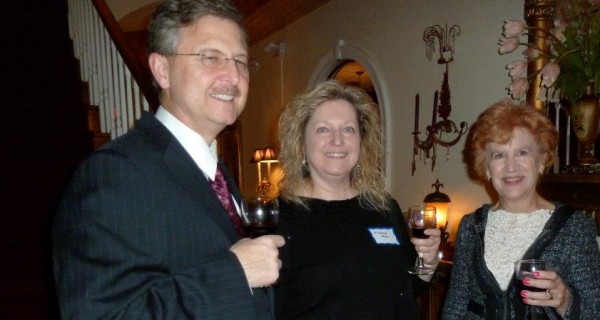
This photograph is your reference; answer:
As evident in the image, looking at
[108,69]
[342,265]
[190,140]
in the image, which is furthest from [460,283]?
[108,69]

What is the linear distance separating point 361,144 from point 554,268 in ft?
2.93

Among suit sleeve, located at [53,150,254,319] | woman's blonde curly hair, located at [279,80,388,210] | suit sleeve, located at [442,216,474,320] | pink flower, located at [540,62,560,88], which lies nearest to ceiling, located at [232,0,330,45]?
pink flower, located at [540,62,560,88]

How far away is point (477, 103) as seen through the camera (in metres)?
3.96

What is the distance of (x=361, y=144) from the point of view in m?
2.21

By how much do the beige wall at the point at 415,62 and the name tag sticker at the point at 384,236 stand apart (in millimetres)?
2181

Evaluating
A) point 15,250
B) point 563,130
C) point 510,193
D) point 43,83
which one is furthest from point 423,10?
point 15,250

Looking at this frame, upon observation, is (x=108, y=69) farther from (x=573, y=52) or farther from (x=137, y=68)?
(x=573, y=52)

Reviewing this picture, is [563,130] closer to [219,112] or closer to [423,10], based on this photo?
[423,10]

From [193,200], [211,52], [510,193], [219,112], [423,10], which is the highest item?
[423,10]

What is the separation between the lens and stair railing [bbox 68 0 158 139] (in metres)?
3.56

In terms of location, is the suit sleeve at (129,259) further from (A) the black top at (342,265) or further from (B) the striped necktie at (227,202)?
(A) the black top at (342,265)

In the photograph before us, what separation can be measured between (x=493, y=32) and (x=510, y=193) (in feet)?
7.07

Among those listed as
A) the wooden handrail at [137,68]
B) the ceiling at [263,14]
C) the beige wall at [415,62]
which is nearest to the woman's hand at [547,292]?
the beige wall at [415,62]

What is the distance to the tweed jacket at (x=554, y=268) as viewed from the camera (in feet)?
5.91
